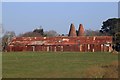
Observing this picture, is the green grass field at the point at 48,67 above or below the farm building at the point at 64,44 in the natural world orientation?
below

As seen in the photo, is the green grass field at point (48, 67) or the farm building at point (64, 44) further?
the farm building at point (64, 44)

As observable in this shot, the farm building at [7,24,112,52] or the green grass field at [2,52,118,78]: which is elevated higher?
the farm building at [7,24,112,52]

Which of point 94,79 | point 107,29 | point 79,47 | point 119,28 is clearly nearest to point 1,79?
point 94,79

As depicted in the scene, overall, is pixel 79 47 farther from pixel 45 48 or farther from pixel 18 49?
pixel 18 49

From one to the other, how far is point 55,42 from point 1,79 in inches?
2488

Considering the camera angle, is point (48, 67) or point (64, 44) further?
point (64, 44)

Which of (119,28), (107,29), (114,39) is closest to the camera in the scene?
(114,39)

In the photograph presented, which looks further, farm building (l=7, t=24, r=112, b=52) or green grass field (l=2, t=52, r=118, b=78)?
farm building (l=7, t=24, r=112, b=52)

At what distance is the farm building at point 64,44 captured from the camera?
7812 centimetres

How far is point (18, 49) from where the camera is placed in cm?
8050

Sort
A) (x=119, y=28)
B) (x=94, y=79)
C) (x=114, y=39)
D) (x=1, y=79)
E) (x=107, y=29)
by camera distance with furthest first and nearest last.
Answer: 1. (x=107, y=29)
2. (x=119, y=28)
3. (x=114, y=39)
4. (x=1, y=79)
5. (x=94, y=79)

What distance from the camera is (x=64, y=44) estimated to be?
79188 millimetres

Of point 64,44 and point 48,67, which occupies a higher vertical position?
point 64,44

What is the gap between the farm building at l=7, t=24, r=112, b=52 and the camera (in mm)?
78125
